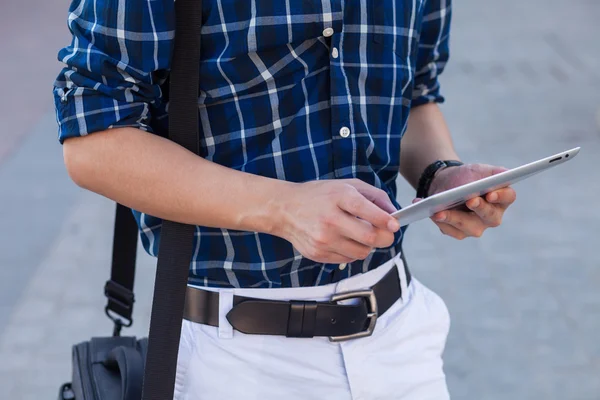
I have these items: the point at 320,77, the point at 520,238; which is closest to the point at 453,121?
the point at 520,238

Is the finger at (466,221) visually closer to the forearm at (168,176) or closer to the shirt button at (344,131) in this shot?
the shirt button at (344,131)

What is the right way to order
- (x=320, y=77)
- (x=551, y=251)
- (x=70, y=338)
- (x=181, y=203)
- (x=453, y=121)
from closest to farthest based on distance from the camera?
(x=181, y=203), (x=320, y=77), (x=70, y=338), (x=551, y=251), (x=453, y=121)

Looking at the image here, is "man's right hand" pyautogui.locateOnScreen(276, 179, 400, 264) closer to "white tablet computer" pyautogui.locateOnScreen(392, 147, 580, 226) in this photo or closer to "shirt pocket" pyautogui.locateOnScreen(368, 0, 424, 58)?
"white tablet computer" pyautogui.locateOnScreen(392, 147, 580, 226)

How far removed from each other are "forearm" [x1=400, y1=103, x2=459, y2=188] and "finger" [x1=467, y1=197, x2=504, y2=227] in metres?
0.37

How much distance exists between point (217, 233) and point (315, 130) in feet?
0.76

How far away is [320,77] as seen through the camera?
147 cm

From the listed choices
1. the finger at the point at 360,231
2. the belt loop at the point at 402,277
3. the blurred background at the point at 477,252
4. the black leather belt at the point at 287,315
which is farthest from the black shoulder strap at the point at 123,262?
the blurred background at the point at 477,252

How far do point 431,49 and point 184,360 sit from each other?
0.81m

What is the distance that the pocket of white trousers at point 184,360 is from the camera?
153 cm

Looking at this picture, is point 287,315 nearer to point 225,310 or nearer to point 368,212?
point 225,310

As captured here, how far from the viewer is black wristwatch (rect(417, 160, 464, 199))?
5.73 feet

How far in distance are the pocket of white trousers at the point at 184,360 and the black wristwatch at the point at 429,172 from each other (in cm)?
52

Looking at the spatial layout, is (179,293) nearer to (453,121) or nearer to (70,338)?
(70,338)

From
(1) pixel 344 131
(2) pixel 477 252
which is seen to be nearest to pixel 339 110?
(1) pixel 344 131
